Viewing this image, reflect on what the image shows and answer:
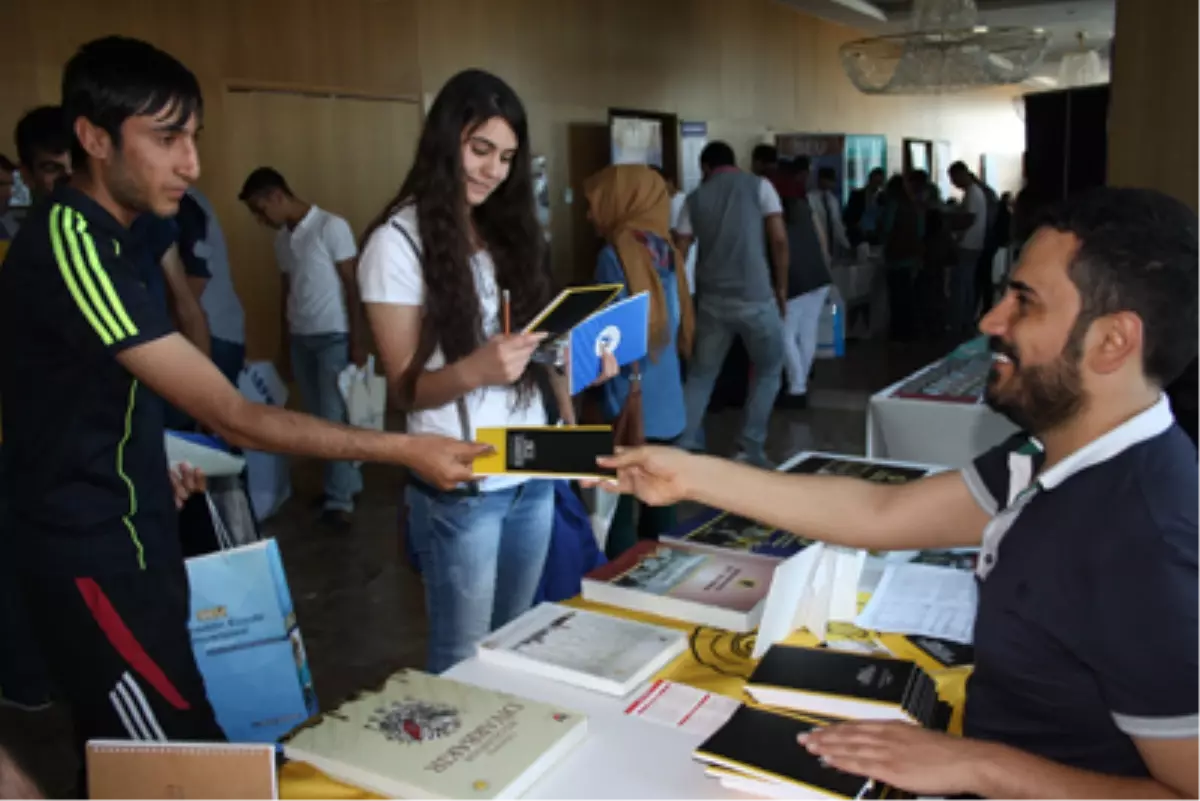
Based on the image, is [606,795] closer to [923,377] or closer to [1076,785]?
[1076,785]

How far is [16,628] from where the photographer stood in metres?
2.83

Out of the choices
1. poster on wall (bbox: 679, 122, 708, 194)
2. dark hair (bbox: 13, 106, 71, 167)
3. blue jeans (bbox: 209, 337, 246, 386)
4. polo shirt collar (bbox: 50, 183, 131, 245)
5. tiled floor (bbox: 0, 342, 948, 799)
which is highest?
poster on wall (bbox: 679, 122, 708, 194)

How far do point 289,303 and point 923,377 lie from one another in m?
2.79

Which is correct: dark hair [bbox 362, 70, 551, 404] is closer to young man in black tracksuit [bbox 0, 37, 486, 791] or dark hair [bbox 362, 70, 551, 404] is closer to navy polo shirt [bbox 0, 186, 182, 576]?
young man in black tracksuit [bbox 0, 37, 486, 791]

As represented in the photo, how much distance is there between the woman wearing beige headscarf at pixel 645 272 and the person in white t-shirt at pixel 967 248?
644 cm

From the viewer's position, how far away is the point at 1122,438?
1.05 meters

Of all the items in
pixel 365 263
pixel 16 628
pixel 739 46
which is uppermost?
pixel 739 46

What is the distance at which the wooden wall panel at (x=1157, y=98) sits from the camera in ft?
10.2

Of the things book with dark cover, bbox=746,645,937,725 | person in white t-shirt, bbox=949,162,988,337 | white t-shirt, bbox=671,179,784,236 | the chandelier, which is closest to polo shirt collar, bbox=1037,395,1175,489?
book with dark cover, bbox=746,645,937,725

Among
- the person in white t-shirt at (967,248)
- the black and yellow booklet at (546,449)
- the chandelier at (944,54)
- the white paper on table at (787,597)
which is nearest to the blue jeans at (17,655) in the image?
the black and yellow booklet at (546,449)

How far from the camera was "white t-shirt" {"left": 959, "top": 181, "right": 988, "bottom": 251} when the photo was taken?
9055mm

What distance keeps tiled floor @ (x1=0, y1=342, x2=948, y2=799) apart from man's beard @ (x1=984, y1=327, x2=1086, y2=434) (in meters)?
0.94

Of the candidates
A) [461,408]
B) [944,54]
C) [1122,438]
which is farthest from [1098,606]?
[944,54]

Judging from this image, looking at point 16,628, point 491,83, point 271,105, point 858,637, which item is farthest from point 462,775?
point 271,105
